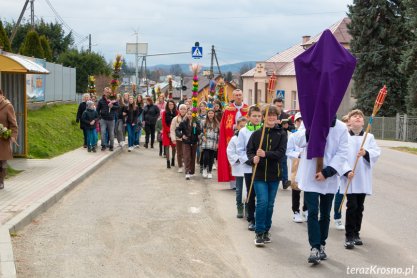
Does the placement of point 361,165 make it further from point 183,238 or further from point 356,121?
point 183,238

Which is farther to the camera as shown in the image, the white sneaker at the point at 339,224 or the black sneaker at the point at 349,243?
the white sneaker at the point at 339,224

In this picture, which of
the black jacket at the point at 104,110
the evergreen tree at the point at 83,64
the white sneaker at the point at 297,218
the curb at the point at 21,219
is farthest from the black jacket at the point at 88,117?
the evergreen tree at the point at 83,64

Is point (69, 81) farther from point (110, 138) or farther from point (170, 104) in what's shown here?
point (170, 104)

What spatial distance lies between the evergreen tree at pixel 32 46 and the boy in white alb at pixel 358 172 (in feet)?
94.7

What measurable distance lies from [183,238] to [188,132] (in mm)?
7299

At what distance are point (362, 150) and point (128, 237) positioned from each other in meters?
3.17

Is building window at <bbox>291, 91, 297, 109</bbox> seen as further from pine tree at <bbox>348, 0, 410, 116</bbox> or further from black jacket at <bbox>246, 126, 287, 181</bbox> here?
black jacket at <bbox>246, 126, 287, 181</bbox>

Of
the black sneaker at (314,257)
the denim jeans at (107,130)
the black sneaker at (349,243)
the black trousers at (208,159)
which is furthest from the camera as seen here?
the denim jeans at (107,130)

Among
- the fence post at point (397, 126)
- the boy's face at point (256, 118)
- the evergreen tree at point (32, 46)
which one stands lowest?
the fence post at point (397, 126)

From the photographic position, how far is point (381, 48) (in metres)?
44.0

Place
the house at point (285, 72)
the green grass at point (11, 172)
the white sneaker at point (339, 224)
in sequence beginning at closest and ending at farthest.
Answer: the white sneaker at point (339, 224)
the green grass at point (11, 172)
the house at point (285, 72)

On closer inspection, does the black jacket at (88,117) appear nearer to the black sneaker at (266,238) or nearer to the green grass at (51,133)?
the green grass at (51,133)

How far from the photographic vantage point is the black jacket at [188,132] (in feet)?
51.0

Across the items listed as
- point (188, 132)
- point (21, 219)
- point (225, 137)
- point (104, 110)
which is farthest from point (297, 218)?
point (104, 110)
